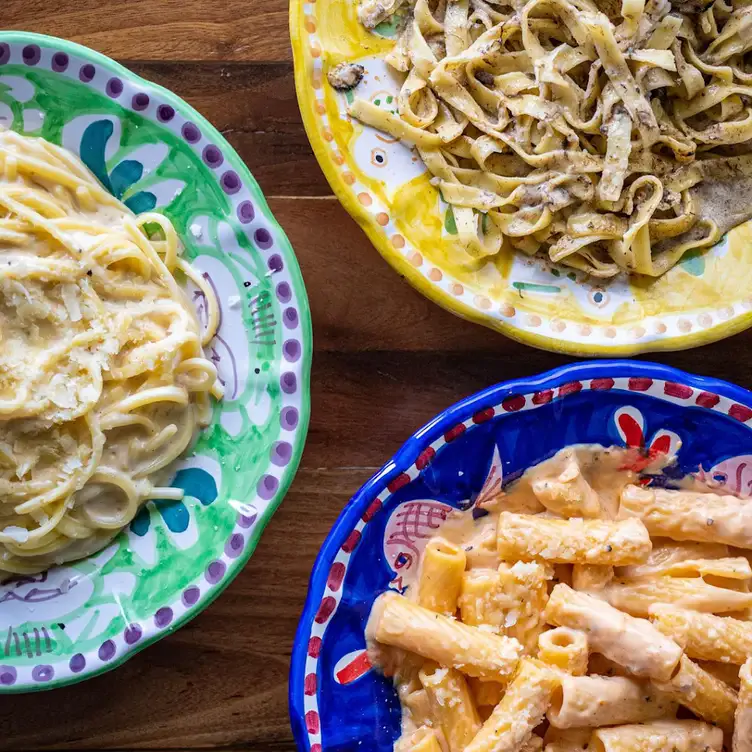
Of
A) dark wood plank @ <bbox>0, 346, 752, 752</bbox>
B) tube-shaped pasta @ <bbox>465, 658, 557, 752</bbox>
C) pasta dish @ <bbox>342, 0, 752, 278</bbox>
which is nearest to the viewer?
tube-shaped pasta @ <bbox>465, 658, 557, 752</bbox>

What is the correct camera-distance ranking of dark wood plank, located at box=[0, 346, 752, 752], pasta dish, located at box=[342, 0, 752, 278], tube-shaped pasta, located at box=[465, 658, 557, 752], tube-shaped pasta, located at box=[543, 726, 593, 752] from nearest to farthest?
tube-shaped pasta, located at box=[465, 658, 557, 752]
tube-shaped pasta, located at box=[543, 726, 593, 752]
pasta dish, located at box=[342, 0, 752, 278]
dark wood plank, located at box=[0, 346, 752, 752]

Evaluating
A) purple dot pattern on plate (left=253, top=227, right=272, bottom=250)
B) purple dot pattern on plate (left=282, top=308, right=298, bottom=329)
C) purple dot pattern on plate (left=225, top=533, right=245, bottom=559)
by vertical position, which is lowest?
purple dot pattern on plate (left=225, top=533, right=245, bottom=559)

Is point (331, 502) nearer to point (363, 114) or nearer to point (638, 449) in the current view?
point (638, 449)

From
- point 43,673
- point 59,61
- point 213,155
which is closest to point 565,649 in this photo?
point 43,673

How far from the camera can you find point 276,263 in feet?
4.74

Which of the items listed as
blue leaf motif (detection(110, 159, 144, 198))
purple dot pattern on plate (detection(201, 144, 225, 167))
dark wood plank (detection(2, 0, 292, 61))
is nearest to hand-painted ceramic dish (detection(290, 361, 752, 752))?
purple dot pattern on plate (detection(201, 144, 225, 167))

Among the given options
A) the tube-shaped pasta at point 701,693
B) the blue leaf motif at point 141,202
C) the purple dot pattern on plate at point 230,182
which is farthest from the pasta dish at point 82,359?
the tube-shaped pasta at point 701,693

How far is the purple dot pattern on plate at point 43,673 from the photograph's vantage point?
4.59ft

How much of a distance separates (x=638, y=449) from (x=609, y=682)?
42 centimetres

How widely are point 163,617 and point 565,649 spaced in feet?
2.30

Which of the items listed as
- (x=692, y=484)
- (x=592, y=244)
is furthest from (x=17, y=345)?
(x=692, y=484)

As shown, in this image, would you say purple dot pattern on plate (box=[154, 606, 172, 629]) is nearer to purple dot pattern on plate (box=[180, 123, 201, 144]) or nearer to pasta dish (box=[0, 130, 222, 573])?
pasta dish (box=[0, 130, 222, 573])

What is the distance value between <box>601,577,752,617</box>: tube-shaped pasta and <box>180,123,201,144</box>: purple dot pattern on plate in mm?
1095

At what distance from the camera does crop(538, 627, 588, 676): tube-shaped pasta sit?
1328mm
